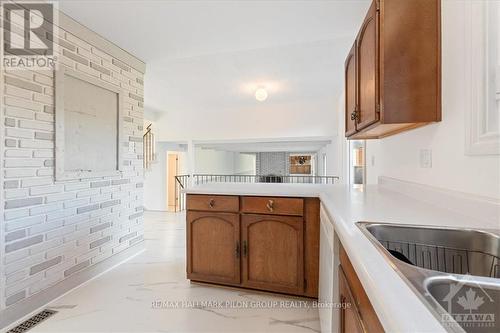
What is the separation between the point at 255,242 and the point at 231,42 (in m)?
2.01

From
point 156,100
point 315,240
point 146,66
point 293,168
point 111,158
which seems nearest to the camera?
point 315,240

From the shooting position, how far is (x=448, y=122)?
4.21 ft

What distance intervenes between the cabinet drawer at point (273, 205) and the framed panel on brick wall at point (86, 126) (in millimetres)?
1529

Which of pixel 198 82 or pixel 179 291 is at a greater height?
pixel 198 82

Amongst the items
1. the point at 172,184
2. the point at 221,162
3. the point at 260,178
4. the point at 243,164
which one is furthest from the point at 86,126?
the point at 243,164

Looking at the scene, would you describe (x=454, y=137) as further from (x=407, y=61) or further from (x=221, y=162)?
(x=221, y=162)

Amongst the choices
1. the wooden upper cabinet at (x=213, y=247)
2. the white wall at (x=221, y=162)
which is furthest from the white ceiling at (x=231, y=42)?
the white wall at (x=221, y=162)

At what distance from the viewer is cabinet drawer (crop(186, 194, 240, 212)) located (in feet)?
7.00

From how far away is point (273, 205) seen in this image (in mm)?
2039

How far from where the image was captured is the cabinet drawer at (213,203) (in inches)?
84.0

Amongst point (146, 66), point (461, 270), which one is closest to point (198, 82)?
point (146, 66)

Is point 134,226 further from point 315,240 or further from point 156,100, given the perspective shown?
point 156,100

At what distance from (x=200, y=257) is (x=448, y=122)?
79.2 inches

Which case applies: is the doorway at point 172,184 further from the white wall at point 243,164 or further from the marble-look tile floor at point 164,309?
the white wall at point 243,164
